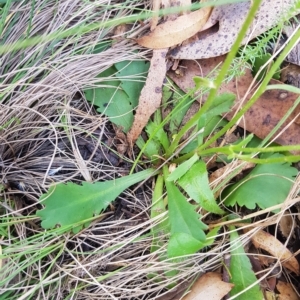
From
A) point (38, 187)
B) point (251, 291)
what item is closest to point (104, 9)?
→ point (38, 187)

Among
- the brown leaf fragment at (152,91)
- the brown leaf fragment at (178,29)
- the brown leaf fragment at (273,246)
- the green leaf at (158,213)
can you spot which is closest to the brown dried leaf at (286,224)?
the brown leaf fragment at (273,246)

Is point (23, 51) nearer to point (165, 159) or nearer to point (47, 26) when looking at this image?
point (47, 26)

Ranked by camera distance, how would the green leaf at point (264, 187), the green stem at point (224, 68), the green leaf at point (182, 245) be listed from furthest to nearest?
the green leaf at point (264, 187) → the green leaf at point (182, 245) → the green stem at point (224, 68)

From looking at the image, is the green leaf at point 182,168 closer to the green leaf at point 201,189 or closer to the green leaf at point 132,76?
the green leaf at point 201,189

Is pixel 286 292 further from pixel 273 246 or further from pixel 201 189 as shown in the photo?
pixel 201 189

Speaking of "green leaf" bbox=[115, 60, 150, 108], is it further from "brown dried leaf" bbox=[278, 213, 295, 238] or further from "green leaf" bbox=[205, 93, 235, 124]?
"brown dried leaf" bbox=[278, 213, 295, 238]

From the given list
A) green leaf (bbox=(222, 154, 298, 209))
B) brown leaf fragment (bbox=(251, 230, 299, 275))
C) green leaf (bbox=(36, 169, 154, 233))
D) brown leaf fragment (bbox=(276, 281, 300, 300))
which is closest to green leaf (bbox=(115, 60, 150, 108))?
green leaf (bbox=(36, 169, 154, 233))

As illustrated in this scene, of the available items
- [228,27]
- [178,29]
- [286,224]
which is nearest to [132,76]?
[178,29]
